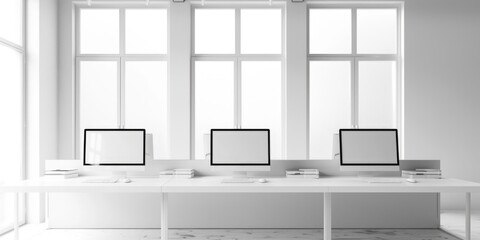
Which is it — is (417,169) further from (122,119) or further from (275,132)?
(122,119)

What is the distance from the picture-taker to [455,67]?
5.38 m

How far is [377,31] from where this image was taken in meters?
5.54

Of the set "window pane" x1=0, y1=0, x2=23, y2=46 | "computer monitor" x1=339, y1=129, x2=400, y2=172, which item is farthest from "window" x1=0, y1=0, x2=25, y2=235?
"computer monitor" x1=339, y1=129, x2=400, y2=172

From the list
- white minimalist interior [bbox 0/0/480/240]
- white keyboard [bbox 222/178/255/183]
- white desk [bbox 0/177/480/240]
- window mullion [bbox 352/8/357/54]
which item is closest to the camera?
white desk [bbox 0/177/480/240]

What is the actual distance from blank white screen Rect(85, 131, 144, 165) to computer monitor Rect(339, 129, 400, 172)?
6.28ft

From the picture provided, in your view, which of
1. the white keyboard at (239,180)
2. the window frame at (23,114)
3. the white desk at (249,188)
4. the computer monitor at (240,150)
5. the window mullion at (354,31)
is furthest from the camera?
the window mullion at (354,31)

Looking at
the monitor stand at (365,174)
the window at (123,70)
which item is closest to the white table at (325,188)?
the monitor stand at (365,174)

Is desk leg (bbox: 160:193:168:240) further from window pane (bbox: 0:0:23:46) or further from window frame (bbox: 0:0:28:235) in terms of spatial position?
window pane (bbox: 0:0:23:46)

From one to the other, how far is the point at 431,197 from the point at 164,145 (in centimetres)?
361

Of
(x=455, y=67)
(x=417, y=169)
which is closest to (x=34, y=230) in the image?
(x=417, y=169)

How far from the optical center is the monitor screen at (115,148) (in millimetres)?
3482

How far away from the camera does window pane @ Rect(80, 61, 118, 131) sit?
558 cm

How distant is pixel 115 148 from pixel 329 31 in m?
3.61

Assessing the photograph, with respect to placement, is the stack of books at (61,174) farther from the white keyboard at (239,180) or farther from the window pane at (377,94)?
the window pane at (377,94)
